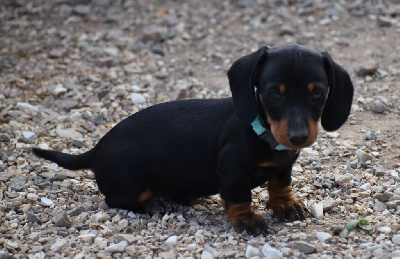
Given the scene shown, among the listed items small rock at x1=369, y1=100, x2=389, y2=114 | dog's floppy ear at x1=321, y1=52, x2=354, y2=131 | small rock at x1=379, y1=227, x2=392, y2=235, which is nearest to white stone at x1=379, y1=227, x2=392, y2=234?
small rock at x1=379, y1=227, x2=392, y2=235

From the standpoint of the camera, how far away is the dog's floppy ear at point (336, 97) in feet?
14.3

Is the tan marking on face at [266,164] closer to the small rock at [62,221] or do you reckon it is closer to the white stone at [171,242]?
the white stone at [171,242]

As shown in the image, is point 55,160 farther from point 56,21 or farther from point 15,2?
point 15,2

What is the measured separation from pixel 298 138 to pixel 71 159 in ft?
7.14

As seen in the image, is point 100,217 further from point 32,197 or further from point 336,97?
point 336,97

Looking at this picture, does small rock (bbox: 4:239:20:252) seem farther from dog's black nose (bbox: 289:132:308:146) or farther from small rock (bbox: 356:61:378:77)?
small rock (bbox: 356:61:378:77)

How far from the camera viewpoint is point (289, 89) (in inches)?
162

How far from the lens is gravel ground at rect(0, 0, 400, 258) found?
4477 millimetres

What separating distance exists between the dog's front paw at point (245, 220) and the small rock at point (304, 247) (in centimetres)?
35

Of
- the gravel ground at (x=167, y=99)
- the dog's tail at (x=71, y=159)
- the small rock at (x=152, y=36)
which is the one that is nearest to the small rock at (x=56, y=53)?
the gravel ground at (x=167, y=99)

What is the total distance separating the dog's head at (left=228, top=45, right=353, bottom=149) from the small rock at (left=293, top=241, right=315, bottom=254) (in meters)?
0.68

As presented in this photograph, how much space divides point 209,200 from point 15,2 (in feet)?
22.4

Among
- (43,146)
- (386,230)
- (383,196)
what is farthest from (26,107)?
(386,230)

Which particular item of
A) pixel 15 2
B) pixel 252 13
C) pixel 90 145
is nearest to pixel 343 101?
pixel 90 145
